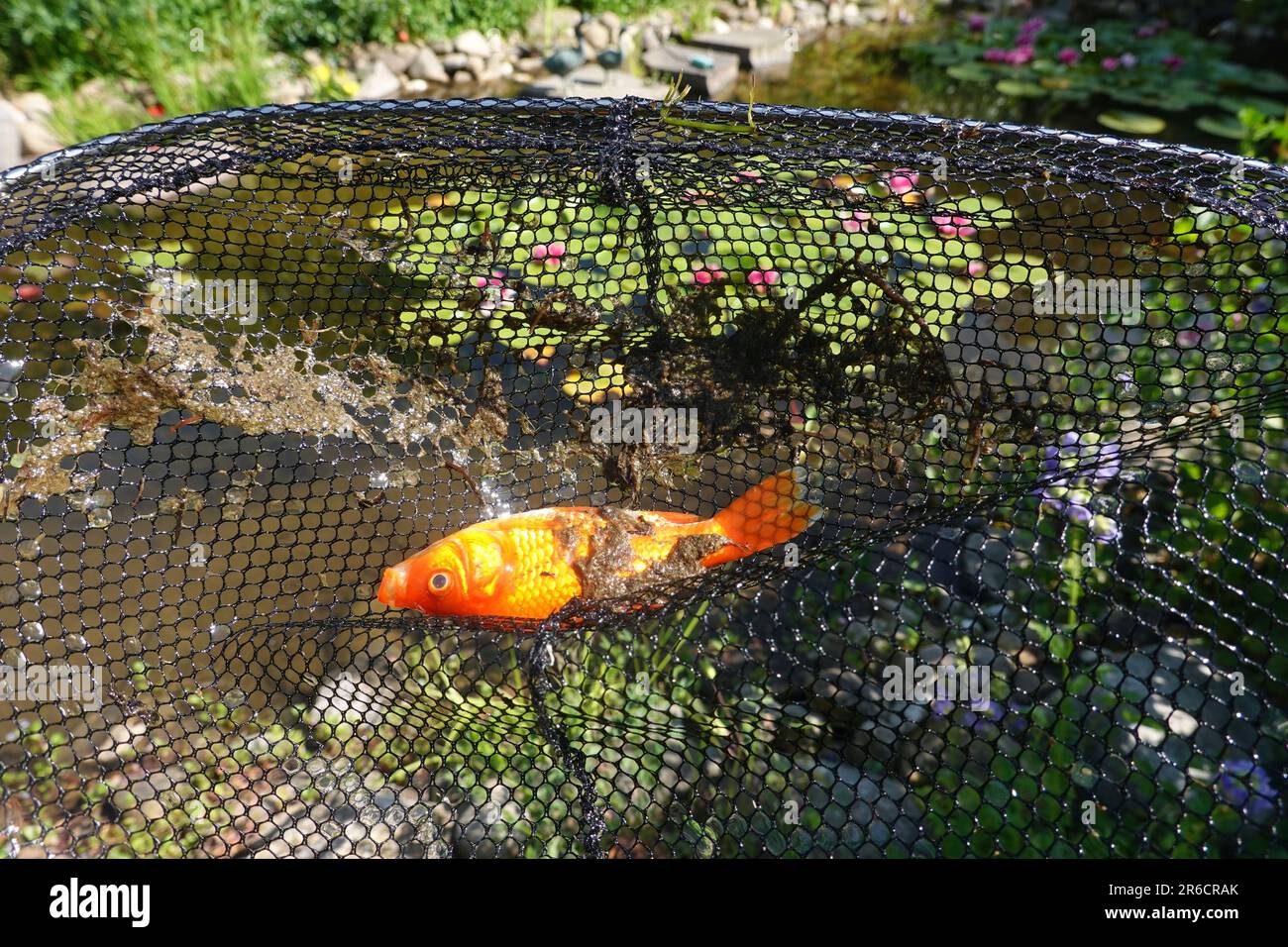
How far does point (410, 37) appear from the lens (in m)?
7.14

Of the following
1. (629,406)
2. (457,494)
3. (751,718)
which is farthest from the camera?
(457,494)

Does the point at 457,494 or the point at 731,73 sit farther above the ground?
the point at 731,73

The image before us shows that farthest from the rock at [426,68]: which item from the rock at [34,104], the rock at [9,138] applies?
the rock at [9,138]

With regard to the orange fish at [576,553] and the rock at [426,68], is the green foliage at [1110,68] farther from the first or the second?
the orange fish at [576,553]

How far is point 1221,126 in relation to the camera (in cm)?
611

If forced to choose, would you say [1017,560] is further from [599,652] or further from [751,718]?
[599,652]

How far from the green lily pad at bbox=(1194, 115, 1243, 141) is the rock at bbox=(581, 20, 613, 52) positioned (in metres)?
4.46

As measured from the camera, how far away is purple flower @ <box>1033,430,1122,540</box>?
2.14 m

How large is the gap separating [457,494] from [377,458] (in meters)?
0.31

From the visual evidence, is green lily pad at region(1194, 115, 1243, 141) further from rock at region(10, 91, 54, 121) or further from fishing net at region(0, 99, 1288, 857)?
rock at region(10, 91, 54, 121)

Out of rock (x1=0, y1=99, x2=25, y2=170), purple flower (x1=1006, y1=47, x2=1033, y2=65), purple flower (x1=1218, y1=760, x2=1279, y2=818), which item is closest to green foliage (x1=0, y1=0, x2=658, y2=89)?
rock (x1=0, y1=99, x2=25, y2=170)

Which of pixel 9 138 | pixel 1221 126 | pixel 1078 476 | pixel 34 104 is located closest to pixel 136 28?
pixel 34 104
